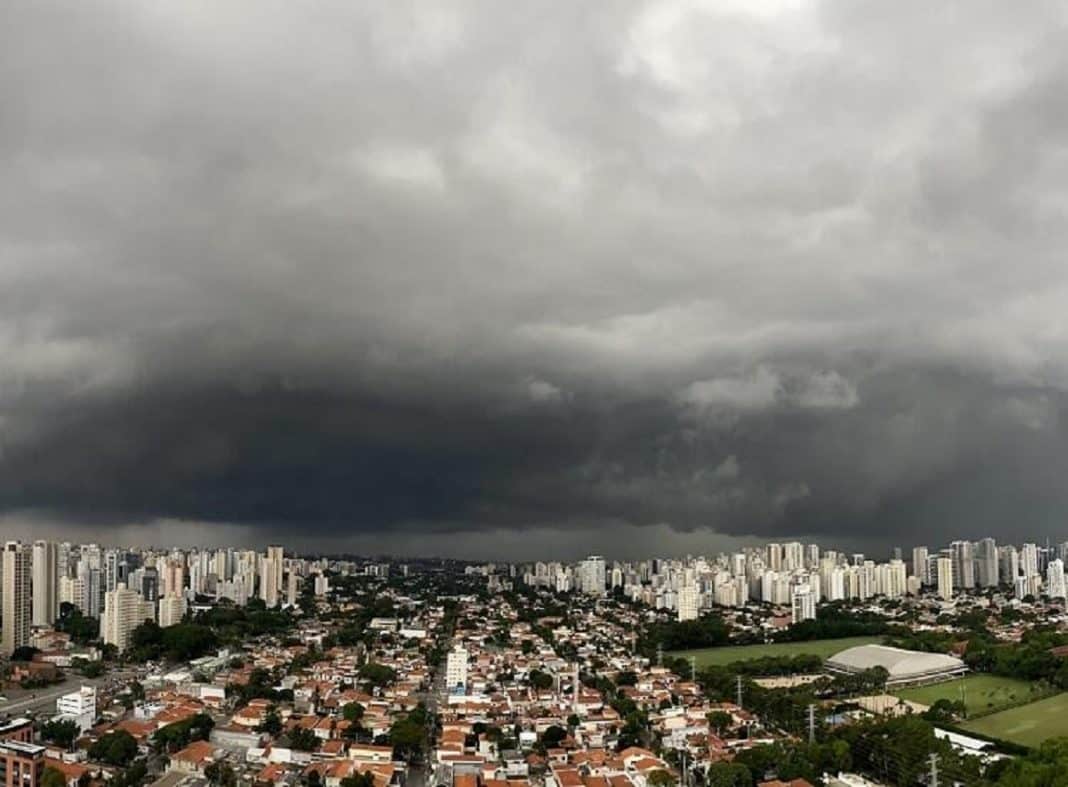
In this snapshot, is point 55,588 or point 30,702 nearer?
point 30,702

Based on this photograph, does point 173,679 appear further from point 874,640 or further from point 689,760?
point 874,640

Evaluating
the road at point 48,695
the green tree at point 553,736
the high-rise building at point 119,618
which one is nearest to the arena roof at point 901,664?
the green tree at point 553,736

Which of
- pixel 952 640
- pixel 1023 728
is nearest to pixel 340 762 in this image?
pixel 1023 728

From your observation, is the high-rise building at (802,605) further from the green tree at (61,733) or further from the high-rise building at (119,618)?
the green tree at (61,733)

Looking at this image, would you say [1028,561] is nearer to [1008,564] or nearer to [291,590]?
[1008,564]

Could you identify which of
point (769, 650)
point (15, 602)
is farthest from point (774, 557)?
point (15, 602)
